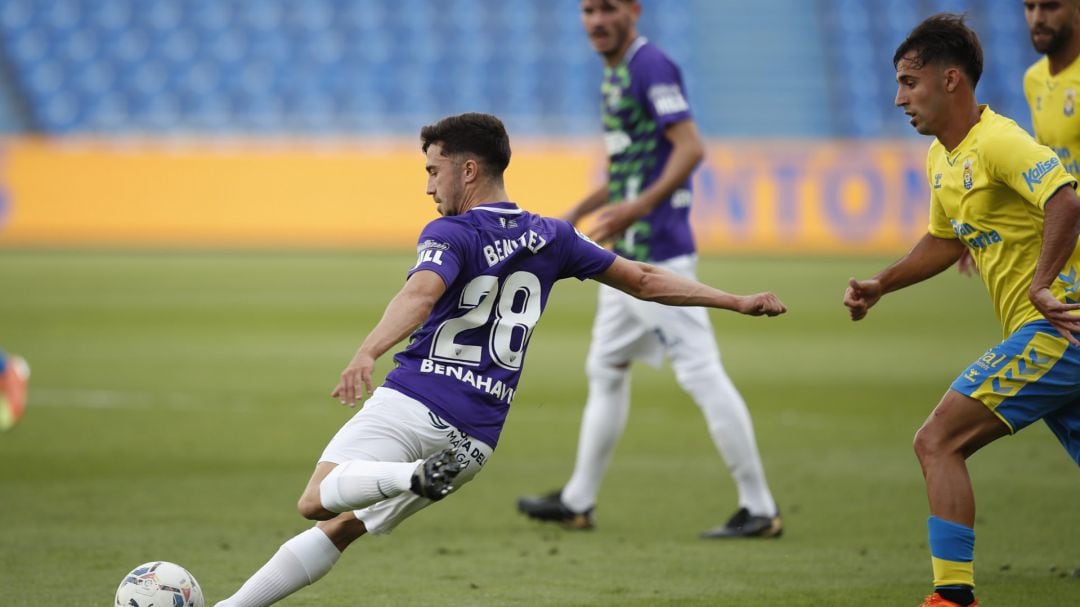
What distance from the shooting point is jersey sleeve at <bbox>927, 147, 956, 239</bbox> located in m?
5.21

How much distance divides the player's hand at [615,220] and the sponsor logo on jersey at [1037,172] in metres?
2.45

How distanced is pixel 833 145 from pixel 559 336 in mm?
10643

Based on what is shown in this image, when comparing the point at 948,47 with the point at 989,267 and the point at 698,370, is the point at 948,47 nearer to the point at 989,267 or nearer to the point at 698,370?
the point at 989,267

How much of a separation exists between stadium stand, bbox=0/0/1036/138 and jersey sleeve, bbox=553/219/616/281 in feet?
76.2

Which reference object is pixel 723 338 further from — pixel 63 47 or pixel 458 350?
pixel 63 47

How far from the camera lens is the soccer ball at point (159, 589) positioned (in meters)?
4.72

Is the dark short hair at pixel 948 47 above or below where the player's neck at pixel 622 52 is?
below

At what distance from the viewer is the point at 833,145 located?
959 inches

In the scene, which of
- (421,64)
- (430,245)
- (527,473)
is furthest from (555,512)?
(421,64)

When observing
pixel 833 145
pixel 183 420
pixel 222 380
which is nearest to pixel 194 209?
pixel 833 145

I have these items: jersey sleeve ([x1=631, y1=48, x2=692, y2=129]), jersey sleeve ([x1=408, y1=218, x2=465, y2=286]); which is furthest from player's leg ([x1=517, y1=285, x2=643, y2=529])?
jersey sleeve ([x1=408, y1=218, x2=465, y2=286])

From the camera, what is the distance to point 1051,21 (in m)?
6.08

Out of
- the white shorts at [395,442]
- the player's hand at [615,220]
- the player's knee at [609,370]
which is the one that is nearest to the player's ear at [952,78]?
the white shorts at [395,442]

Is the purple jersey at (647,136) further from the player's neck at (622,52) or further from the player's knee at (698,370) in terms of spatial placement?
the player's knee at (698,370)
